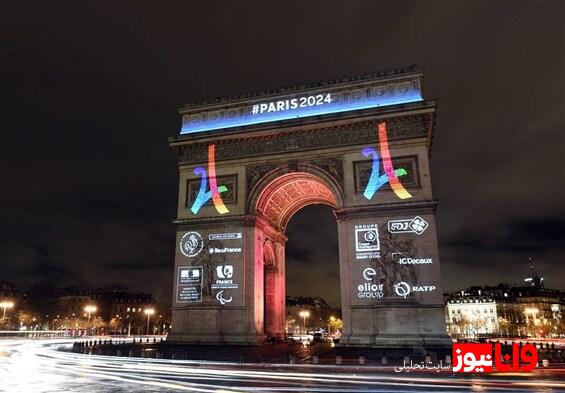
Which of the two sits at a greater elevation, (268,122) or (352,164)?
(268,122)

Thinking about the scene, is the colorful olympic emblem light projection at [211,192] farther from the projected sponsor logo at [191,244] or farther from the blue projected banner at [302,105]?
the blue projected banner at [302,105]

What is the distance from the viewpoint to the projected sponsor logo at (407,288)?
29.5 metres

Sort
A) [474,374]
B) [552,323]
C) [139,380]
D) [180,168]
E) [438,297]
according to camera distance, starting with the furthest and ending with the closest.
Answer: [552,323] → [180,168] → [438,297] → [474,374] → [139,380]

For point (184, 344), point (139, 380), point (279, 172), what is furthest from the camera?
point (279, 172)

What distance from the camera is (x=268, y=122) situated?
36.7 metres

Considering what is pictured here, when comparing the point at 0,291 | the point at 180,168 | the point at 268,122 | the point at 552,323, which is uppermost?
the point at 268,122

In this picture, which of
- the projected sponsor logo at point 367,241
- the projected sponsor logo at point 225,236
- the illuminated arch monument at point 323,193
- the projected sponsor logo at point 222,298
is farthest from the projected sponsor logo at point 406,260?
the projected sponsor logo at point 222,298

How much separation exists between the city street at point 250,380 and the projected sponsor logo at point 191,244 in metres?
15.6

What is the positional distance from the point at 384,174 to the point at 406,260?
258 inches

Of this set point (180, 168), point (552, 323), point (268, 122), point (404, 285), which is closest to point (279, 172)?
point (268, 122)

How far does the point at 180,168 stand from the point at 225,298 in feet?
39.9

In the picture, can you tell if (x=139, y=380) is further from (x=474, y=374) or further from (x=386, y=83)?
(x=386, y=83)

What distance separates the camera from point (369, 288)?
3064 centimetres

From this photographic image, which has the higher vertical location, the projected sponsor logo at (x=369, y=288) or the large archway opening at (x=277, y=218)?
the large archway opening at (x=277, y=218)
